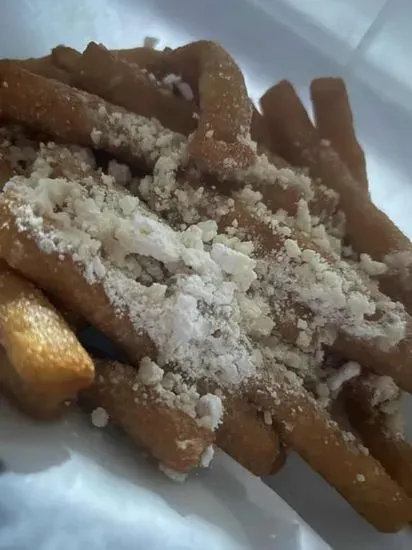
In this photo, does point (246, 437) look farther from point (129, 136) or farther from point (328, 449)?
point (129, 136)

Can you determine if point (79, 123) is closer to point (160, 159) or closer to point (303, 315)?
point (160, 159)

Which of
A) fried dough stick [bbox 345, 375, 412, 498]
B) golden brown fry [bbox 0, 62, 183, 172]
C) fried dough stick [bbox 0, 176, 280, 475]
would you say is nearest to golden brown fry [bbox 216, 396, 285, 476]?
fried dough stick [bbox 0, 176, 280, 475]

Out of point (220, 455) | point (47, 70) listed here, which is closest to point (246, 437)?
point (220, 455)

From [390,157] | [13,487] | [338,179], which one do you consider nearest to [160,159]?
[338,179]

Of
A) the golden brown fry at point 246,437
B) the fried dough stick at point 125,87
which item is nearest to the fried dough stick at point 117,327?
the golden brown fry at point 246,437

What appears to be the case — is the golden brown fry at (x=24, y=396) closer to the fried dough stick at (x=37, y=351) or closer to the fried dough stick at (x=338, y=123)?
the fried dough stick at (x=37, y=351)
